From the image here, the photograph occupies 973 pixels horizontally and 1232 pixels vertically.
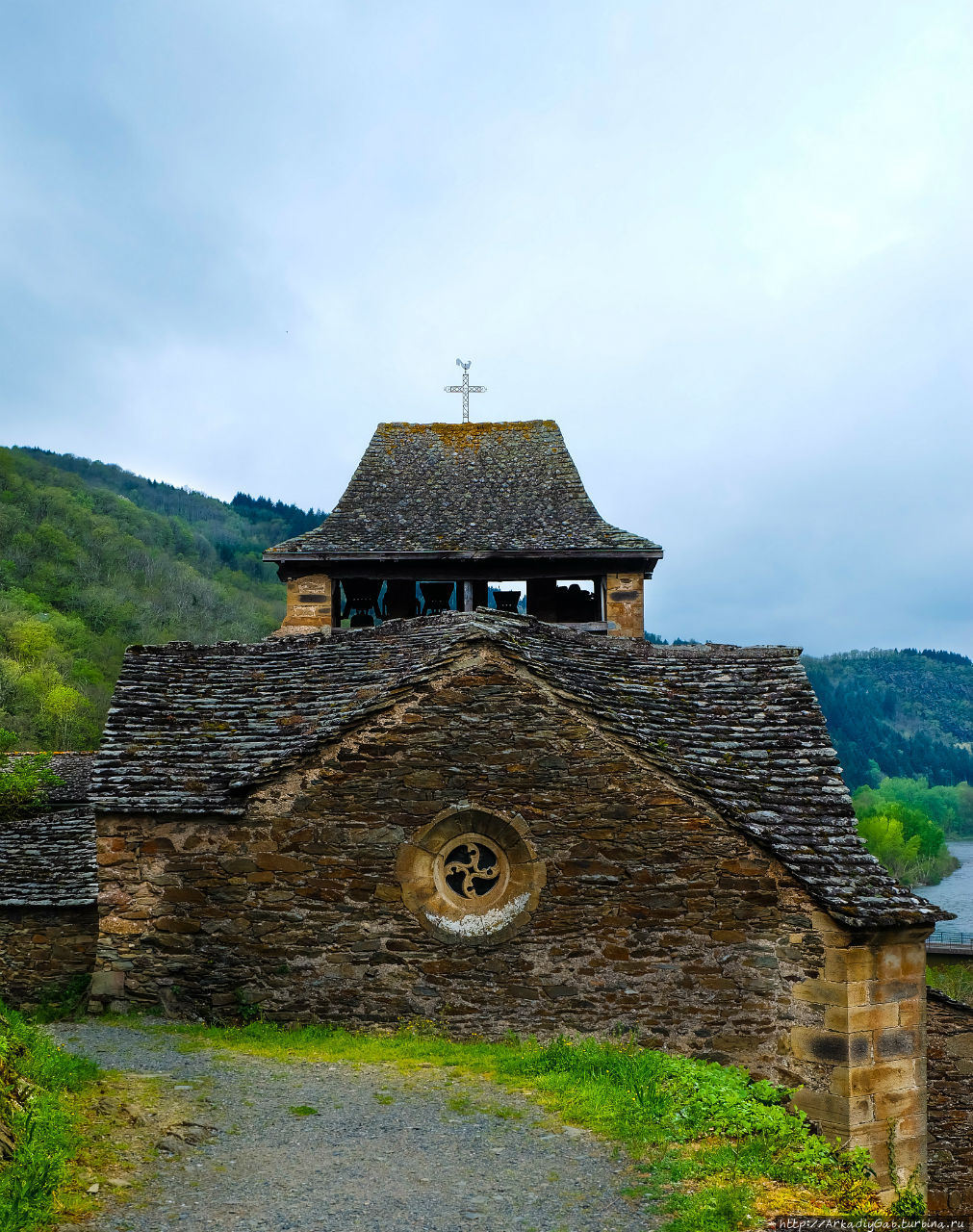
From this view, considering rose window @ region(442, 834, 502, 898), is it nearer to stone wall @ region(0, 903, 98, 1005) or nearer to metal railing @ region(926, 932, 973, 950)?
stone wall @ region(0, 903, 98, 1005)

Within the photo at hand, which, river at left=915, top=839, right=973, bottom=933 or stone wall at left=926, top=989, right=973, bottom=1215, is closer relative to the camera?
stone wall at left=926, top=989, right=973, bottom=1215

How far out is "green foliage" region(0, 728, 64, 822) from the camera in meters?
15.5

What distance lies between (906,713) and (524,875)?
10364cm

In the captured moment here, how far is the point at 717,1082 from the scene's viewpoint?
23.9 feet

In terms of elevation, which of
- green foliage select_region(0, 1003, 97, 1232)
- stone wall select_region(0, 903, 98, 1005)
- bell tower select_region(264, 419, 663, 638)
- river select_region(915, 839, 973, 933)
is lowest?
river select_region(915, 839, 973, 933)

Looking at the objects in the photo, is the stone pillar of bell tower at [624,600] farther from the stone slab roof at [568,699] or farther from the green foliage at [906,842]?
the green foliage at [906,842]

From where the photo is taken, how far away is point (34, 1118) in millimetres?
5129

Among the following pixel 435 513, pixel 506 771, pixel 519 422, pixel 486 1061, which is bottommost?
pixel 486 1061

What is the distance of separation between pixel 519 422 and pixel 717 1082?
1708 cm

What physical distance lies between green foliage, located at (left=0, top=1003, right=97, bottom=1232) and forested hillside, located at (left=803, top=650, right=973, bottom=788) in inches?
3511

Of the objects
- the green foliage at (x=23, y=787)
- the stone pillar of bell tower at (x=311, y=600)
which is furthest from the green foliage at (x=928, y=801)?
the green foliage at (x=23, y=787)

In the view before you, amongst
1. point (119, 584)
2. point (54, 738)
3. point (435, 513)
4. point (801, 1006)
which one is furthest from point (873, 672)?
point (801, 1006)

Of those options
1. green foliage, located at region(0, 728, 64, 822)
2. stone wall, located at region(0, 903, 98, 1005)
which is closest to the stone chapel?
stone wall, located at region(0, 903, 98, 1005)

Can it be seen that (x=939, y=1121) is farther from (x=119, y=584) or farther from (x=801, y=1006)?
(x=119, y=584)
